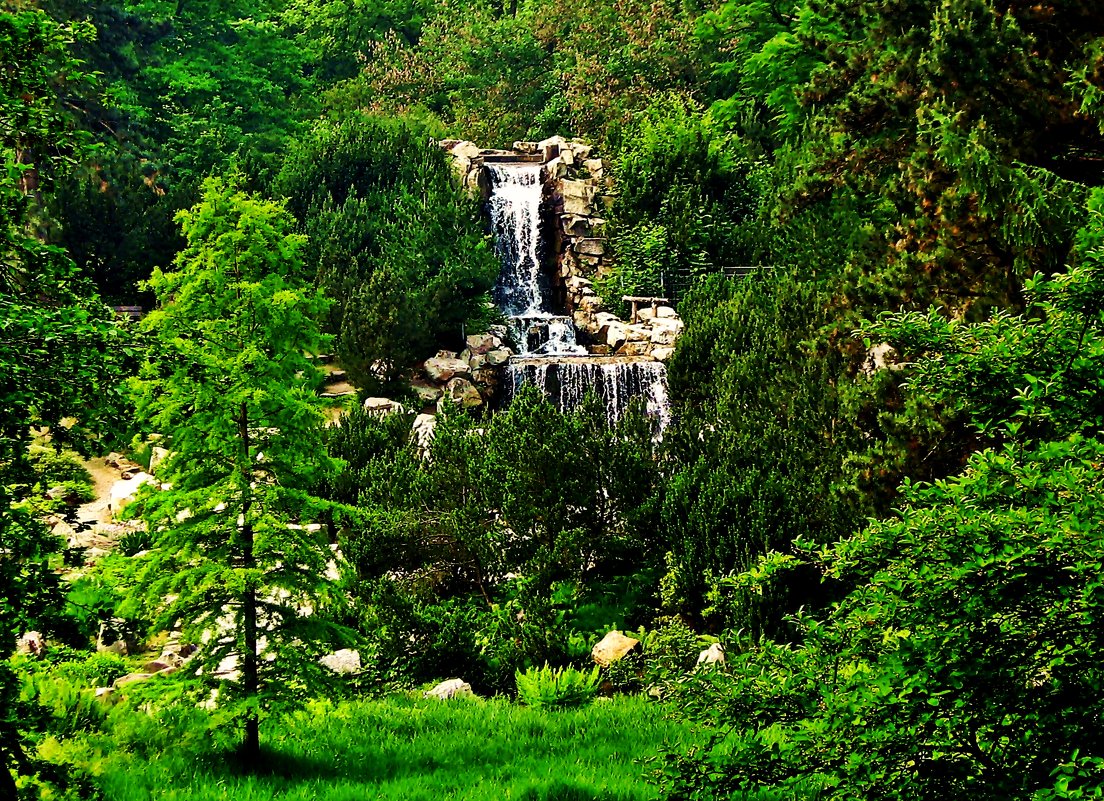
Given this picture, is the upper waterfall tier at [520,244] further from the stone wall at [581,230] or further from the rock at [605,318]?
the rock at [605,318]

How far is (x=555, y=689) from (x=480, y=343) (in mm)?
13229

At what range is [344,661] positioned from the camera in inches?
416

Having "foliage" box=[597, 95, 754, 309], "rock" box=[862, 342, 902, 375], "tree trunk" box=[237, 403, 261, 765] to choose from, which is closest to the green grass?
"tree trunk" box=[237, 403, 261, 765]

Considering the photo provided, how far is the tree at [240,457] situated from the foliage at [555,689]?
9.18ft

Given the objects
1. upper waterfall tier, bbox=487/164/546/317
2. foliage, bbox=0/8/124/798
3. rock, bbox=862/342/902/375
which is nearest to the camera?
foliage, bbox=0/8/124/798

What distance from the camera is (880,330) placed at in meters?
3.29

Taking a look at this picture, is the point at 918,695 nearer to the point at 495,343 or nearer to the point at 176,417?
the point at 176,417

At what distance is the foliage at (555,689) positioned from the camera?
8.59m

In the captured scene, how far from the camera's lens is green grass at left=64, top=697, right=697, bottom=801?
5.59m

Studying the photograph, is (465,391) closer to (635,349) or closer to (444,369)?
(444,369)

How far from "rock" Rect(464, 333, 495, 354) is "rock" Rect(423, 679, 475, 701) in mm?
11970

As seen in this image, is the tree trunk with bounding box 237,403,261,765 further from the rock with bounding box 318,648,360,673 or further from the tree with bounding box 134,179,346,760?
the rock with bounding box 318,648,360,673

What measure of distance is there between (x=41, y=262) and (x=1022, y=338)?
13.2 feet

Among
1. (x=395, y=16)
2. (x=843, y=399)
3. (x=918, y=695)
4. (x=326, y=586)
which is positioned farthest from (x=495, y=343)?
(x=395, y=16)
